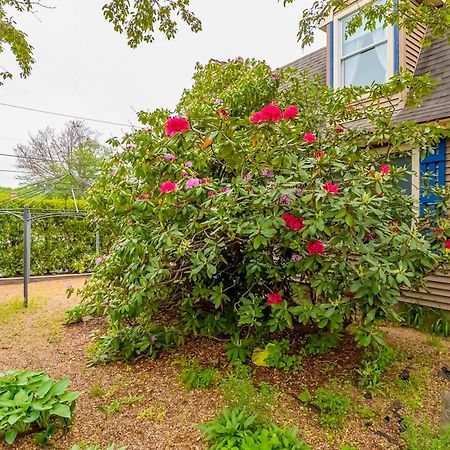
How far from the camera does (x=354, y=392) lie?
9.23 ft

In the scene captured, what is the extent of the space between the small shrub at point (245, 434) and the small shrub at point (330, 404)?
1.18ft

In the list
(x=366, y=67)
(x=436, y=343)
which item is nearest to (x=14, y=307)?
(x=436, y=343)

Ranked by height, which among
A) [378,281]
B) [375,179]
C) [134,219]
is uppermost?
[375,179]

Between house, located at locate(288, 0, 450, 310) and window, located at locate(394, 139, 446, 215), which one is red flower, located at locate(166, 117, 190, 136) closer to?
house, located at locate(288, 0, 450, 310)

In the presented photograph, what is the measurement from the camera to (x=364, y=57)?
605 cm

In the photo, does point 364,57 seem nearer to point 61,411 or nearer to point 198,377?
point 198,377

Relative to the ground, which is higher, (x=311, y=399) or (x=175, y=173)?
(x=175, y=173)

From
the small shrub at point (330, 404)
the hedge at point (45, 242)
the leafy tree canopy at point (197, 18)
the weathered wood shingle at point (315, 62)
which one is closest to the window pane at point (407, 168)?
the leafy tree canopy at point (197, 18)

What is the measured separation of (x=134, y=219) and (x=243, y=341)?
155 centimetres

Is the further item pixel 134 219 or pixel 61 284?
pixel 61 284

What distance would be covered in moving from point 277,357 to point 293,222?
132 cm

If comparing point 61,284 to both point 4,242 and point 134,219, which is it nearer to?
point 4,242

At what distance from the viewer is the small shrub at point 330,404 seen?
249cm

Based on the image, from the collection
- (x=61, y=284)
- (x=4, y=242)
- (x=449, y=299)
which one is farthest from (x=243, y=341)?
(x=4, y=242)
